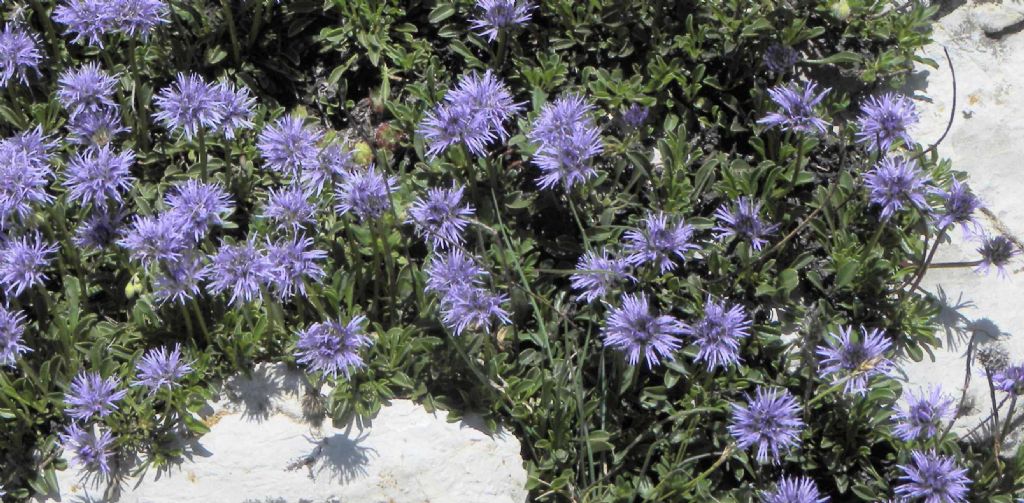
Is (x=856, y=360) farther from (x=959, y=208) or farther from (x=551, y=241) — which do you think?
(x=551, y=241)

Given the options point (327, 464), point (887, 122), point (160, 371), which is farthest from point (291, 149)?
point (887, 122)

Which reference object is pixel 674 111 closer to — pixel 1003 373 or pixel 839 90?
pixel 839 90

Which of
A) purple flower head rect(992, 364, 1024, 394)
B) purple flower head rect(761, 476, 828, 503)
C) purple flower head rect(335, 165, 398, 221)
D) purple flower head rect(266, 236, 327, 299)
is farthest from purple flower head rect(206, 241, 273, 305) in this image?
purple flower head rect(992, 364, 1024, 394)

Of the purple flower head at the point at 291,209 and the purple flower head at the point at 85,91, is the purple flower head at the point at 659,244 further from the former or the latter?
the purple flower head at the point at 85,91

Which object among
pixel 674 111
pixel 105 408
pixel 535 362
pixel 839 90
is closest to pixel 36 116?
pixel 105 408

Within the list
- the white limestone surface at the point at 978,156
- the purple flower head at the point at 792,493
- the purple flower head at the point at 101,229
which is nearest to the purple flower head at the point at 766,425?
the purple flower head at the point at 792,493

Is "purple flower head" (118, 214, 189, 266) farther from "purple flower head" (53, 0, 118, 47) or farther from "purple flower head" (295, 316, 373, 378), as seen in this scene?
"purple flower head" (53, 0, 118, 47)
